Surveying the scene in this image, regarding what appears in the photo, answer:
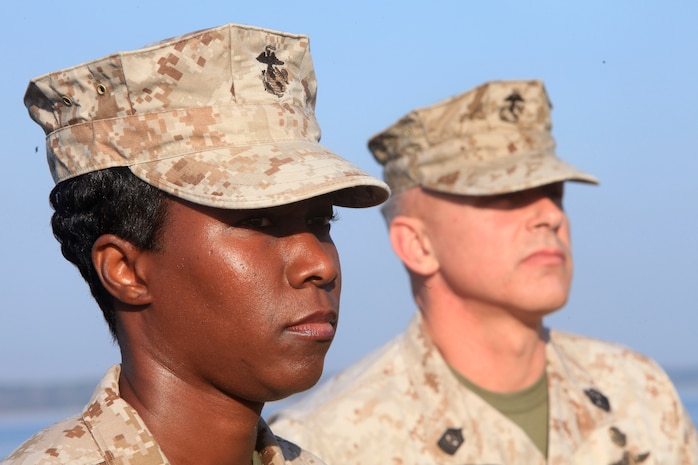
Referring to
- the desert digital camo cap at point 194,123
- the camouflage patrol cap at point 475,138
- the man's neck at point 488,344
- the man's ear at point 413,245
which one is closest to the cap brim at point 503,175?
the camouflage patrol cap at point 475,138

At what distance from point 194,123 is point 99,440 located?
2.70 ft

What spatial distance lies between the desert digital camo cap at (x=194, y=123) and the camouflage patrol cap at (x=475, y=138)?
2889mm

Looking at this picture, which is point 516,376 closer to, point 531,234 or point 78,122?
point 531,234

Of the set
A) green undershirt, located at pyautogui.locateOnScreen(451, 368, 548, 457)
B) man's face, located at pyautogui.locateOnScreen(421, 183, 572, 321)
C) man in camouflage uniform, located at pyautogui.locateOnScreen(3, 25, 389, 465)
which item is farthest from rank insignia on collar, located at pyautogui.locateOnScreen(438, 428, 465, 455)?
man in camouflage uniform, located at pyautogui.locateOnScreen(3, 25, 389, 465)

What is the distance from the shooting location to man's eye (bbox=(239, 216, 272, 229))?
118 inches

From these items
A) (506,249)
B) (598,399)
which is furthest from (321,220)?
(598,399)

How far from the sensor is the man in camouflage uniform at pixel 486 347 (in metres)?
5.72

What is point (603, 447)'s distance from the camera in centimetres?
594

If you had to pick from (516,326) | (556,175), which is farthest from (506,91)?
(516,326)

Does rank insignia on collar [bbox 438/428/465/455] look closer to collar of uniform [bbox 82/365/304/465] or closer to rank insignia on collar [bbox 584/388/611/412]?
rank insignia on collar [bbox 584/388/611/412]

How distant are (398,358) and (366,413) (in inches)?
16.3

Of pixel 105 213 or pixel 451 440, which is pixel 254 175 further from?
pixel 451 440

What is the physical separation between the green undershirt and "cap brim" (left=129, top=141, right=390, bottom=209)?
3020 millimetres

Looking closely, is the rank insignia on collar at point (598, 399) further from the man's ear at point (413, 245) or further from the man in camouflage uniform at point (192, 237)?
the man in camouflage uniform at point (192, 237)
